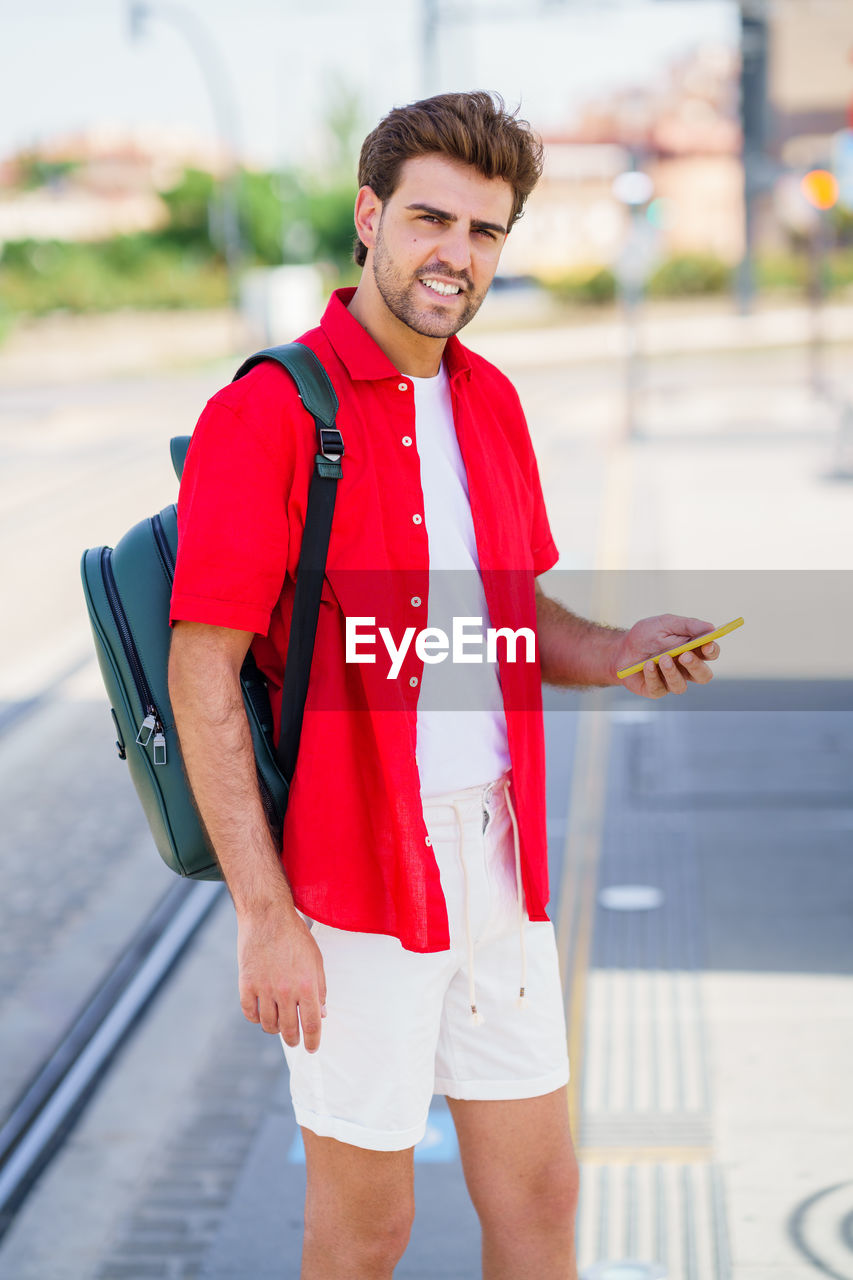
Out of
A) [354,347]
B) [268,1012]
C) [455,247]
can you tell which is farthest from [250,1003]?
[455,247]

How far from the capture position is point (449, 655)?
2.07 metres

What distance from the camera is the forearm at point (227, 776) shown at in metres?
1.92

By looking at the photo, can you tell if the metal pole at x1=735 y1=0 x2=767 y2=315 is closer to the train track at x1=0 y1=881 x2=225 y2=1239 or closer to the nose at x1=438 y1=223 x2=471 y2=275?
the train track at x1=0 y1=881 x2=225 y2=1239

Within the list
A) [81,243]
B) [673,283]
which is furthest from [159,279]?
A: [673,283]

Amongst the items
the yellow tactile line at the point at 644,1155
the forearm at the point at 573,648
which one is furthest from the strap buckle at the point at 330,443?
the yellow tactile line at the point at 644,1155

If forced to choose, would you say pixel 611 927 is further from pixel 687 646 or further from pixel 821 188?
pixel 821 188

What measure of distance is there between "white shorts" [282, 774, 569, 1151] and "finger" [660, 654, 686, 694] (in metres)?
0.28

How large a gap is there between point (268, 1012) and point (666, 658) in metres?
0.71

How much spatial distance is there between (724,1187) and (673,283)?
162 ft

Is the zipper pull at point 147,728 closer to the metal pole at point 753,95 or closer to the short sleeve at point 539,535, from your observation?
the short sleeve at point 539,535

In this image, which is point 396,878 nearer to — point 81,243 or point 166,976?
point 166,976

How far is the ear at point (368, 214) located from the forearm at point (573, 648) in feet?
2.10

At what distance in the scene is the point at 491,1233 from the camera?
7.11 feet

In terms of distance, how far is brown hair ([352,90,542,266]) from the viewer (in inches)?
77.4
